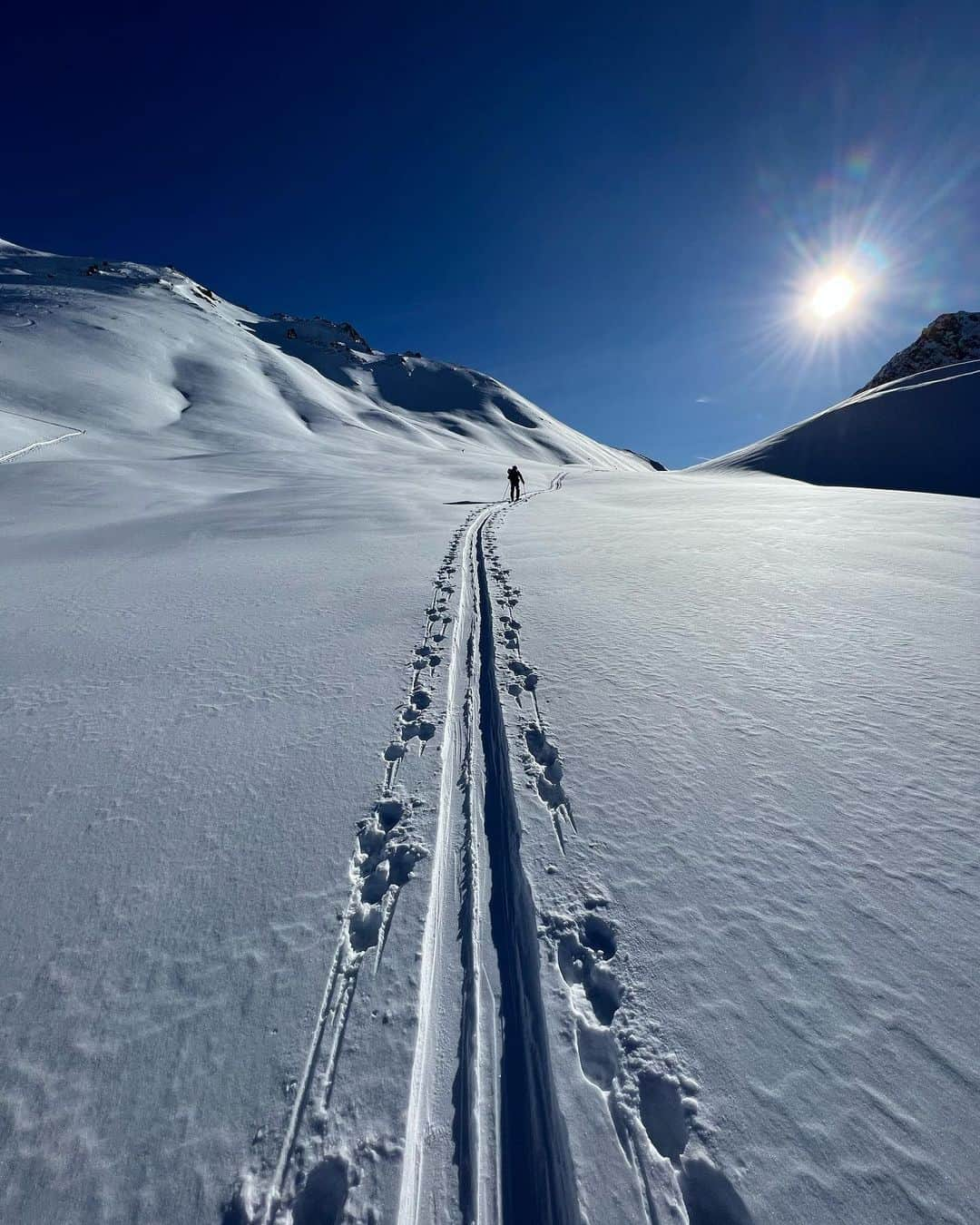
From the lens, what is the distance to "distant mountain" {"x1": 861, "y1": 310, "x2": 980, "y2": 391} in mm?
87750

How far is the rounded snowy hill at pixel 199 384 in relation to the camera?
40.0m

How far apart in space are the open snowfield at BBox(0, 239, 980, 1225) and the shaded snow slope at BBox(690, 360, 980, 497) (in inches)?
1392

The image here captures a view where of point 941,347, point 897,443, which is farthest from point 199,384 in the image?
→ point 941,347

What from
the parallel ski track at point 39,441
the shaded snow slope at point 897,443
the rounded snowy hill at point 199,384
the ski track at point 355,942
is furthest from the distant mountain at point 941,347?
the ski track at point 355,942

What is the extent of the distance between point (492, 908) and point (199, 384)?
2690 inches

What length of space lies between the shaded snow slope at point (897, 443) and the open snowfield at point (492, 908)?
116 ft

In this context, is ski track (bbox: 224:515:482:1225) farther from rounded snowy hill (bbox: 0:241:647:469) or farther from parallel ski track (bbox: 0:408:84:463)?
rounded snowy hill (bbox: 0:241:647:469)

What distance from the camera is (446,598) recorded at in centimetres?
684

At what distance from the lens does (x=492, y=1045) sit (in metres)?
2.06

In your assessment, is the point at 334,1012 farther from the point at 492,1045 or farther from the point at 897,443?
the point at 897,443

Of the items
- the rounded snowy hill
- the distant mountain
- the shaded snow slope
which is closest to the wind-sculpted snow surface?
the rounded snowy hill

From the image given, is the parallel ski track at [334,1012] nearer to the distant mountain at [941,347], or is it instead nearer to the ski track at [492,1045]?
the ski track at [492,1045]

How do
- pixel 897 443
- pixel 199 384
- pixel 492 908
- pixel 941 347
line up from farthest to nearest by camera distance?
1. pixel 941 347
2. pixel 199 384
3. pixel 897 443
4. pixel 492 908

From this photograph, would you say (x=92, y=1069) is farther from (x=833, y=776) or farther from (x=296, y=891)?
(x=833, y=776)
